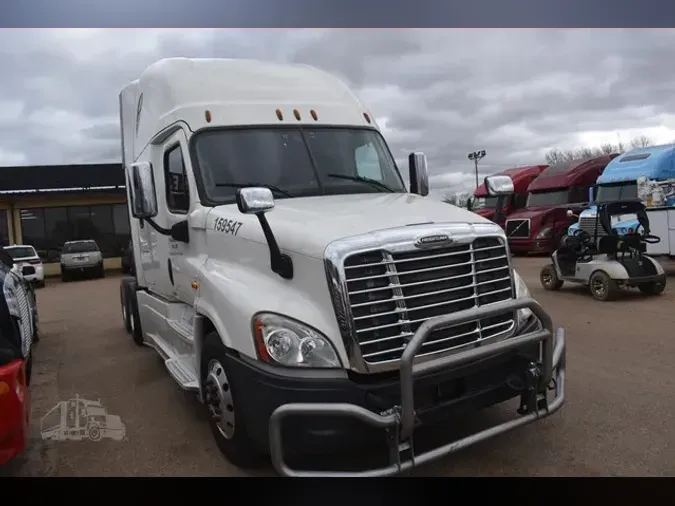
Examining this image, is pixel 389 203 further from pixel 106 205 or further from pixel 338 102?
pixel 106 205

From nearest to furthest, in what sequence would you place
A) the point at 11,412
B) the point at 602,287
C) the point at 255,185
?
the point at 11,412, the point at 255,185, the point at 602,287

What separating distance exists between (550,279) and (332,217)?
28.0 ft

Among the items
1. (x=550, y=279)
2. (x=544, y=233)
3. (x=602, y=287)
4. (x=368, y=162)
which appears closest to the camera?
(x=368, y=162)

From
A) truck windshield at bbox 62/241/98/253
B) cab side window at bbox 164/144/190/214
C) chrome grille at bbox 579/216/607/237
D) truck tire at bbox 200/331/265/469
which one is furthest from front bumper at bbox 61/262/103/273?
truck tire at bbox 200/331/265/469

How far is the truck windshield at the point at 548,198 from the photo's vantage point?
18062 millimetres

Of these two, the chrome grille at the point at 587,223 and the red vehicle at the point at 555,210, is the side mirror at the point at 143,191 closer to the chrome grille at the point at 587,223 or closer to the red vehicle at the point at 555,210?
the chrome grille at the point at 587,223

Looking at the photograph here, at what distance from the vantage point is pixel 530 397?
3611 mm

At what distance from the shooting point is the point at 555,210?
17672 mm

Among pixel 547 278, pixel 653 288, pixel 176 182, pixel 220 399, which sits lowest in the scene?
pixel 653 288

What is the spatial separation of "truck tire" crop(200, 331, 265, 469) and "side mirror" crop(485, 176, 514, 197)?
2.25 metres

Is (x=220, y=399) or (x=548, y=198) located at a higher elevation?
(x=548, y=198)

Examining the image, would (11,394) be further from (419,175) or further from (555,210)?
(555,210)

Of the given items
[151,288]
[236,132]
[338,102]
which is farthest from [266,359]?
[151,288]

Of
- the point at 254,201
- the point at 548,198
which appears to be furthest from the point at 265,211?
the point at 548,198
